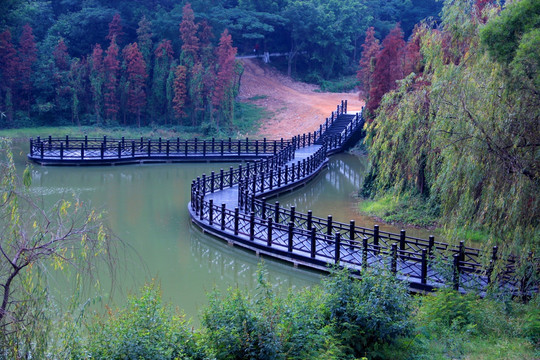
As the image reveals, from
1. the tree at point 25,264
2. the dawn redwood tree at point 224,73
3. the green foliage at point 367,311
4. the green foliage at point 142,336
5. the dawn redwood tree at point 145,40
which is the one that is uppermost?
the dawn redwood tree at point 145,40

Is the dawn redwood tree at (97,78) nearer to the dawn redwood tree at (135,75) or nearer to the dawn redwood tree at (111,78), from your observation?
the dawn redwood tree at (111,78)

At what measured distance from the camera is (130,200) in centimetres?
2297

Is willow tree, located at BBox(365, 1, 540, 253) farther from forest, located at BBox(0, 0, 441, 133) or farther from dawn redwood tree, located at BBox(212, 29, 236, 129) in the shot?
forest, located at BBox(0, 0, 441, 133)

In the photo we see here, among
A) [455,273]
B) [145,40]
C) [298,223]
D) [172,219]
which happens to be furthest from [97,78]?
[455,273]

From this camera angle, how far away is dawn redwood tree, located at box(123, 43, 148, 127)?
4134 cm

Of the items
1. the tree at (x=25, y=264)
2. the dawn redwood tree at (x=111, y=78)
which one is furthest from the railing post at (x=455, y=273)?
the dawn redwood tree at (x=111, y=78)

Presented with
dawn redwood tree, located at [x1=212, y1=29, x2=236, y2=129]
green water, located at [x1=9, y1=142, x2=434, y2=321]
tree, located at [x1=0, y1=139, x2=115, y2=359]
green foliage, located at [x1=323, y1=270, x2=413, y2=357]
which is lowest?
green water, located at [x1=9, y1=142, x2=434, y2=321]

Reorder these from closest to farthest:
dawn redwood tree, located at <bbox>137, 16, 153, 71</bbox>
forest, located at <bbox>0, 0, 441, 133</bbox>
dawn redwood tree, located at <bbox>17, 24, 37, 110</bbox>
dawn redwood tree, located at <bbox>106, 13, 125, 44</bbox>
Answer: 1. forest, located at <bbox>0, 0, 441, 133</bbox>
2. dawn redwood tree, located at <bbox>17, 24, 37, 110</bbox>
3. dawn redwood tree, located at <bbox>137, 16, 153, 71</bbox>
4. dawn redwood tree, located at <bbox>106, 13, 125, 44</bbox>

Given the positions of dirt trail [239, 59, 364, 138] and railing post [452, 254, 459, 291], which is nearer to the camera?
railing post [452, 254, 459, 291]

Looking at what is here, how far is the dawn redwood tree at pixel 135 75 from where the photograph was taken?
1628 inches

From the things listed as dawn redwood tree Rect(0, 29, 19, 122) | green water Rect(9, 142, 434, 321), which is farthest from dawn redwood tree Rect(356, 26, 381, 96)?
dawn redwood tree Rect(0, 29, 19, 122)

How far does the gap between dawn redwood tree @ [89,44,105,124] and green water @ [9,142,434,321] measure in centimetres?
744

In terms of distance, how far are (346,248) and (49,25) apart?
40.5 meters

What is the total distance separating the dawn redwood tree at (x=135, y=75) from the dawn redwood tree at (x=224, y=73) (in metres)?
5.17
